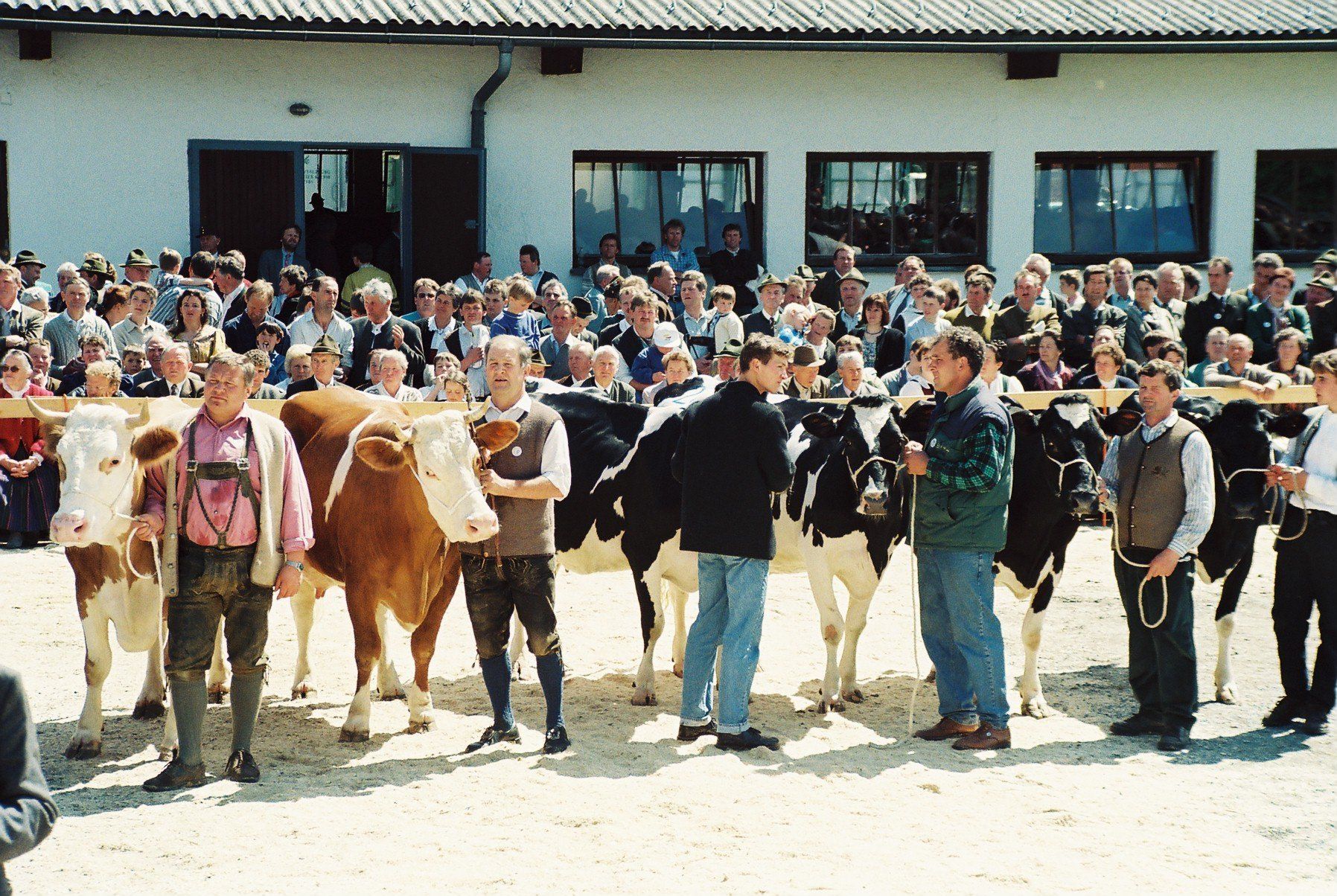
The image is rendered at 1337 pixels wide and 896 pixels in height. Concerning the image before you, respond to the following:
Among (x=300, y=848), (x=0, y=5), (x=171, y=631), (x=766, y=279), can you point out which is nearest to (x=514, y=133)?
(x=766, y=279)

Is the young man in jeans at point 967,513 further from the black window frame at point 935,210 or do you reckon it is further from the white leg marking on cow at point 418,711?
the black window frame at point 935,210

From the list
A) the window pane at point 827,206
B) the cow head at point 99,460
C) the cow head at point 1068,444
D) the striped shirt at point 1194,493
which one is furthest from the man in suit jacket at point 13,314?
the striped shirt at point 1194,493

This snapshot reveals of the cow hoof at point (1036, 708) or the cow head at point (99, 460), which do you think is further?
the cow hoof at point (1036, 708)

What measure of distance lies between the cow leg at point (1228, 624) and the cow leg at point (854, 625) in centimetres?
198

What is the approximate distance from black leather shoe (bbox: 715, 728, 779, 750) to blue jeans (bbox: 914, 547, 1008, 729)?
939mm

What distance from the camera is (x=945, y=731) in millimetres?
7477

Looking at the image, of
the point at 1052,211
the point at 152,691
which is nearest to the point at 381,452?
the point at 152,691

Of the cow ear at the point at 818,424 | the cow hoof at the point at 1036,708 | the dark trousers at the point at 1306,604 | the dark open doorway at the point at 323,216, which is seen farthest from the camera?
the dark open doorway at the point at 323,216

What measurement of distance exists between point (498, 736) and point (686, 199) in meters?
10.3

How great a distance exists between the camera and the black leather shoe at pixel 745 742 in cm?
725

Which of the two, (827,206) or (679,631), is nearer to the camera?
(679,631)

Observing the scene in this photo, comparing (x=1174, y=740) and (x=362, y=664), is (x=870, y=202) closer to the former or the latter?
(x=1174, y=740)

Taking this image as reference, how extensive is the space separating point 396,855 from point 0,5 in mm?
11029

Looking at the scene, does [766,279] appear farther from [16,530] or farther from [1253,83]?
[1253,83]
